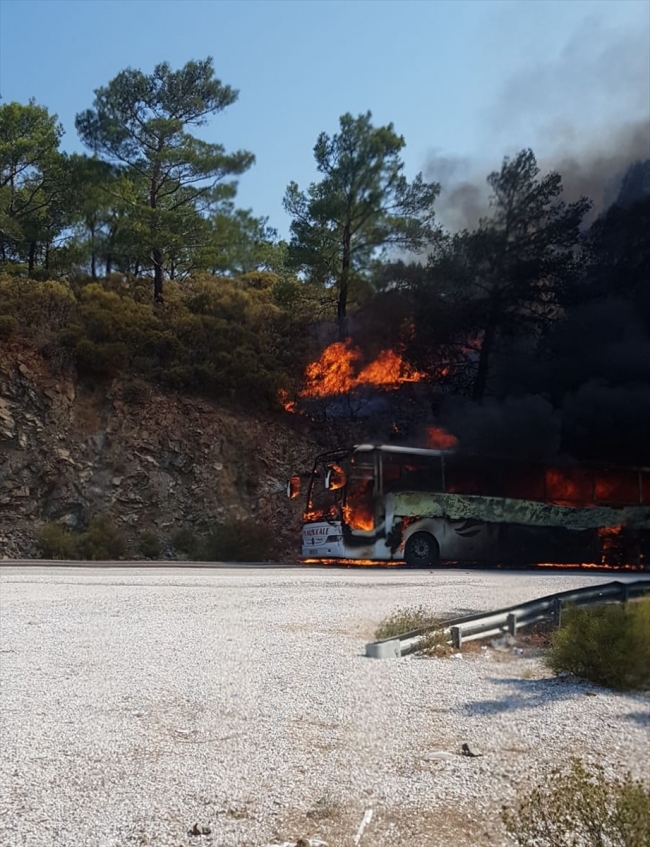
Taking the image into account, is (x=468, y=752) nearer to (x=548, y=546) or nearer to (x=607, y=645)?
(x=607, y=645)

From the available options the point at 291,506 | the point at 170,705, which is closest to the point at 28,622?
the point at 291,506

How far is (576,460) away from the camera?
4.36 metres

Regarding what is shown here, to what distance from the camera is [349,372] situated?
23.6 feet

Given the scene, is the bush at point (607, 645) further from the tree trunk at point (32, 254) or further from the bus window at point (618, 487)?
the tree trunk at point (32, 254)

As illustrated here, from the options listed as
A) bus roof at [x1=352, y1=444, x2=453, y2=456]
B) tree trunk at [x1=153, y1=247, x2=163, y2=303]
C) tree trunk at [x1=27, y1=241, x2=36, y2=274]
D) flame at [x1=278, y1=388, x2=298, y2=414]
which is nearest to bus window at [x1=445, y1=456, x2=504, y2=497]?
bus roof at [x1=352, y1=444, x2=453, y2=456]

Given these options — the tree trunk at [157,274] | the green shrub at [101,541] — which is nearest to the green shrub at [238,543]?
the green shrub at [101,541]

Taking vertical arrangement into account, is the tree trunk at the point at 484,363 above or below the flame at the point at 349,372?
below

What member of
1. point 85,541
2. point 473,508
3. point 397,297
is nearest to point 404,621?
point 473,508

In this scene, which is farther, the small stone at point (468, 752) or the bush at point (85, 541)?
the bush at point (85, 541)

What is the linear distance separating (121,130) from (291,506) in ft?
18.9

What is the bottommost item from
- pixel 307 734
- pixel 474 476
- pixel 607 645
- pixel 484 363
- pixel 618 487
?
pixel 307 734

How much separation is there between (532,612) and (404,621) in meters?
1.30

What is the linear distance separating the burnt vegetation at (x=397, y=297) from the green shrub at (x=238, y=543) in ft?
7.97

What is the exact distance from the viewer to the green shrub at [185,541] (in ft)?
48.4
